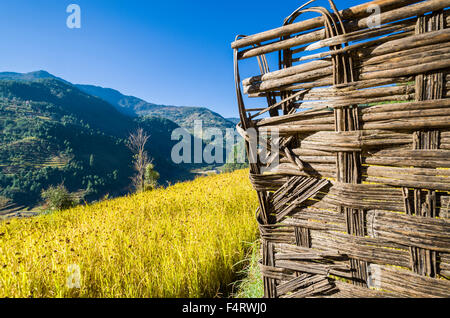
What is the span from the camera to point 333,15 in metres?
0.95

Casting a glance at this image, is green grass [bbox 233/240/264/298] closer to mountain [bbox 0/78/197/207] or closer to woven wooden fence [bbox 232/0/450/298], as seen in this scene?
woven wooden fence [bbox 232/0/450/298]

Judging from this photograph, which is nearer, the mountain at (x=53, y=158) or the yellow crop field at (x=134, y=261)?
the yellow crop field at (x=134, y=261)

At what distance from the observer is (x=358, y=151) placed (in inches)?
37.0

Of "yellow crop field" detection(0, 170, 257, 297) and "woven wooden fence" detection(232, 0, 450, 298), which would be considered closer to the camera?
"woven wooden fence" detection(232, 0, 450, 298)

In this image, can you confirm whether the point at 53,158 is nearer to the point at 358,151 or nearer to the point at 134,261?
the point at 134,261

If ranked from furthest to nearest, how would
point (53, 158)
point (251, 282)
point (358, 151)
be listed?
point (53, 158) → point (251, 282) → point (358, 151)

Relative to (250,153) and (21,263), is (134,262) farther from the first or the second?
(250,153)

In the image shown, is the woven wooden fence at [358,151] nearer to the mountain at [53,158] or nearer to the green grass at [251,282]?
the green grass at [251,282]

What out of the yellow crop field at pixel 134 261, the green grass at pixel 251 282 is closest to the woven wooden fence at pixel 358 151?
the green grass at pixel 251 282

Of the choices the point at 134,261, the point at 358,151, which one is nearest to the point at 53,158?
the point at 134,261

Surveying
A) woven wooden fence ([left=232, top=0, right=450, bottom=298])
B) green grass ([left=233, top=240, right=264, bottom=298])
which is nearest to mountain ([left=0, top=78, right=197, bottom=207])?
green grass ([left=233, top=240, right=264, bottom=298])

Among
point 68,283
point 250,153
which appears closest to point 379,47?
point 250,153

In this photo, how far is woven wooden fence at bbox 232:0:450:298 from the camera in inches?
32.6

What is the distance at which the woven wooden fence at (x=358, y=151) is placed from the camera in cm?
83
